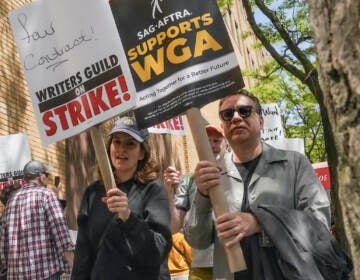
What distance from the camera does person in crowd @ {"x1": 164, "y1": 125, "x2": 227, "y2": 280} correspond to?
4406 mm

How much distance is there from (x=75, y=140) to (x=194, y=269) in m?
7.17

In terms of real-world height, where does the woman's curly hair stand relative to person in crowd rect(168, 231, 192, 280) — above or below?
above

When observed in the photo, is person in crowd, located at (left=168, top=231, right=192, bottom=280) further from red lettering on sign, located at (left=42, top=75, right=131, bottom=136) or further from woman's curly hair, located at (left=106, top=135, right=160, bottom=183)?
red lettering on sign, located at (left=42, top=75, right=131, bottom=136)

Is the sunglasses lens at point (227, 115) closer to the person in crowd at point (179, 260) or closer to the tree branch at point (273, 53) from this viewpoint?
the person in crowd at point (179, 260)

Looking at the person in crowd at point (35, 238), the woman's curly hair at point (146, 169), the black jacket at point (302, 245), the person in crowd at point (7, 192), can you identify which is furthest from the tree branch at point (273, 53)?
the black jacket at point (302, 245)

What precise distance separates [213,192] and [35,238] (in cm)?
286

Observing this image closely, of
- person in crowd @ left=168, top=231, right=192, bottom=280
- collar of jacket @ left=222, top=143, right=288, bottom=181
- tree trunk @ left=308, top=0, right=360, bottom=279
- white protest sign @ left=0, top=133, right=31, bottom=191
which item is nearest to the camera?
tree trunk @ left=308, top=0, right=360, bottom=279

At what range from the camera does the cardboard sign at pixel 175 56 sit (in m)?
3.34

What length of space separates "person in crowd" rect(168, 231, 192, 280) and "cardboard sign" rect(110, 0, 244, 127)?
3.18 m

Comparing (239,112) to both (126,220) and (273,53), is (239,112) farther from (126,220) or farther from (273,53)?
(273,53)

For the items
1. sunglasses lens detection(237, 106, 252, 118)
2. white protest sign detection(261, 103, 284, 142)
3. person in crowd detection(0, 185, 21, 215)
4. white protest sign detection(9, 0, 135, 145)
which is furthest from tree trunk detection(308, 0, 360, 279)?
white protest sign detection(261, 103, 284, 142)

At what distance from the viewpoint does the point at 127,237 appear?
341 centimetres

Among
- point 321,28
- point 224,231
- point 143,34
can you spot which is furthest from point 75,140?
point 321,28

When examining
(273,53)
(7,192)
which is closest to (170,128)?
(7,192)
